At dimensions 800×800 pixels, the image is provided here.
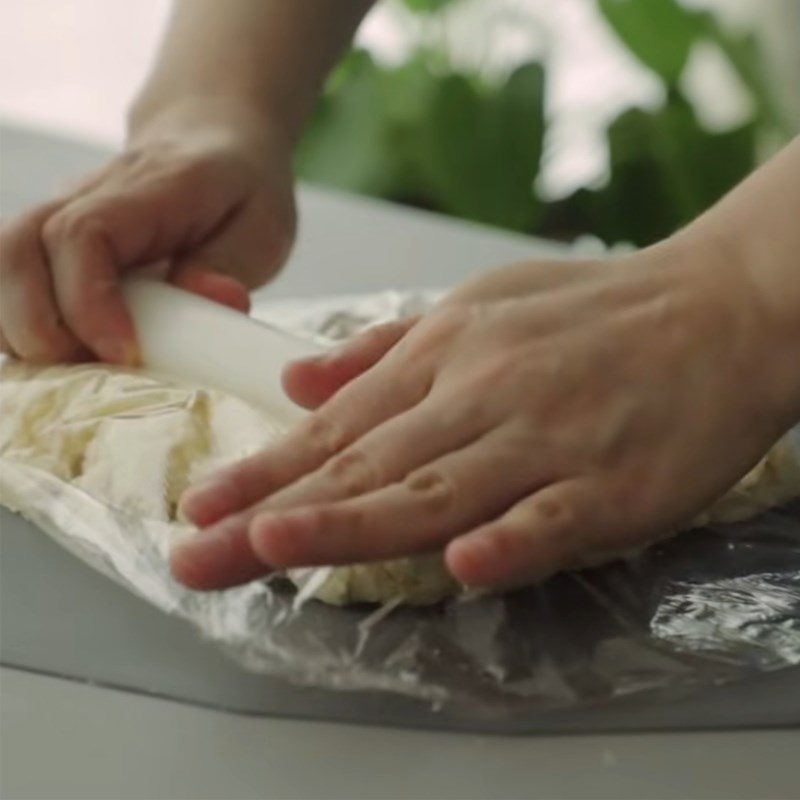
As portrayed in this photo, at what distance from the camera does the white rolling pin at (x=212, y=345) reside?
1.85 feet

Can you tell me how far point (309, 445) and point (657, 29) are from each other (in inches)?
44.6

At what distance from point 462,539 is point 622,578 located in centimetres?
10

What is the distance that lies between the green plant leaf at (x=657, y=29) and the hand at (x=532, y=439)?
103 centimetres

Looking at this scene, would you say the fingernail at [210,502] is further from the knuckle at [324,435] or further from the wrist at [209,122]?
the wrist at [209,122]

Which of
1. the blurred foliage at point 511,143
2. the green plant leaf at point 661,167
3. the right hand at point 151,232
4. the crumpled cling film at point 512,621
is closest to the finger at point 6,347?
the right hand at point 151,232

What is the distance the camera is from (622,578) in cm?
51

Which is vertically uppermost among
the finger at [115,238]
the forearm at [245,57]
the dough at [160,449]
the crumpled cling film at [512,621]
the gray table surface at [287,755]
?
the forearm at [245,57]

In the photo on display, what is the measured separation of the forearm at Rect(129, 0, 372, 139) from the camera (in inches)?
30.1

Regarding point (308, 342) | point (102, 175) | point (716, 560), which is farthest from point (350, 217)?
point (716, 560)

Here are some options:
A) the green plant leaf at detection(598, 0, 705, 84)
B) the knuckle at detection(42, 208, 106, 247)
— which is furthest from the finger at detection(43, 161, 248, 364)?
the green plant leaf at detection(598, 0, 705, 84)

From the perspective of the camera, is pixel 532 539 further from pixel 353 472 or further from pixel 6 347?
pixel 6 347

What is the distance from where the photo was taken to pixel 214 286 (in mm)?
671

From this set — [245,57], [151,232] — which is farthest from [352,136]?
[151,232]

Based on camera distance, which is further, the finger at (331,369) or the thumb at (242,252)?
the thumb at (242,252)
